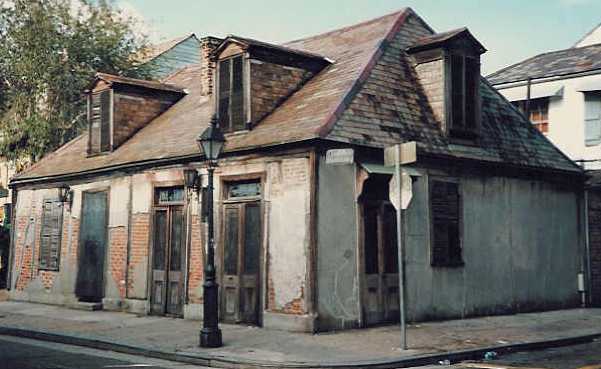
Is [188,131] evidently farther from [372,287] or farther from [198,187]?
[372,287]

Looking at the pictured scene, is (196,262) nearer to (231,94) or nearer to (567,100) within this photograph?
(231,94)

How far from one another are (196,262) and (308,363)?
247 inches

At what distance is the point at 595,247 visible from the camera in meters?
18.6

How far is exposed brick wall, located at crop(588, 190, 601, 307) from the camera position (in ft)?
60.8

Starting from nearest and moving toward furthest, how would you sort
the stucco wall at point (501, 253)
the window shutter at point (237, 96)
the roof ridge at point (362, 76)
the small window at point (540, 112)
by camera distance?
1. the roof ridge at point (362, 76)
2. the stucco wall at point (501, 253)
3. the window shutter at point (237, 96)
4. the small window at point (540, 112)

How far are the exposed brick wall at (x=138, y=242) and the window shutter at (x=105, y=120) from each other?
313 centimetres

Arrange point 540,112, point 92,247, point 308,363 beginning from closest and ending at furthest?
1. point 308,363
2. point 92,247
3. point 540,112

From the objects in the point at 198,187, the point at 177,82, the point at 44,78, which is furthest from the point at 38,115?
the point at 198,187

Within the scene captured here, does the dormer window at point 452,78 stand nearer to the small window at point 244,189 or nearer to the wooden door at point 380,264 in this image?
the wooden door at point 380,264

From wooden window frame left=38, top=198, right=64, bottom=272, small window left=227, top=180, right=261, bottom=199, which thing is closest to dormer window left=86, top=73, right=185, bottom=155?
wooden window frame left=38, top=198, right=64, bottom=272

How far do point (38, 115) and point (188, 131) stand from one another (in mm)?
13473

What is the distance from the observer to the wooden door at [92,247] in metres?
17.8

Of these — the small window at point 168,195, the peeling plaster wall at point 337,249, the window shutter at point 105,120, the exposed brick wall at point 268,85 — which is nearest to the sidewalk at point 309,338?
the peeling plaster wall at point 337,249

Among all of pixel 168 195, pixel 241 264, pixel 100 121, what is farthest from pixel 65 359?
pixel 100 121
